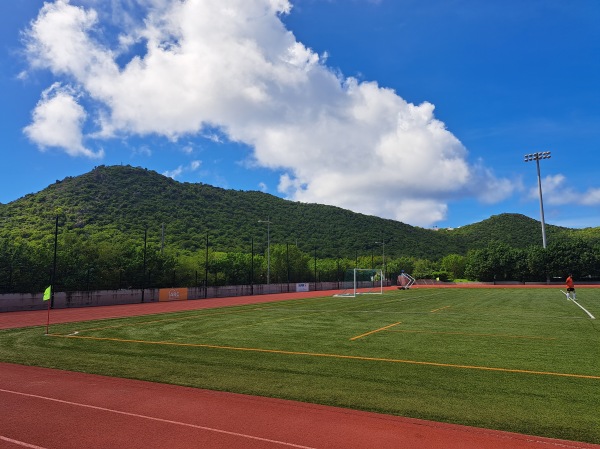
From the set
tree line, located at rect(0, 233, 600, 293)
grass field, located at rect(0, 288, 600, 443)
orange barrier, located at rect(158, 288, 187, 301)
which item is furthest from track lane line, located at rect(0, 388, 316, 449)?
orange barrier, located at rect(158, 288, 187, 301)

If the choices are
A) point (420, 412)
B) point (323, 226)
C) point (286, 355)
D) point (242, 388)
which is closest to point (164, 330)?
point (286, 355)

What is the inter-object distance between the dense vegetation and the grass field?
65.6 ft

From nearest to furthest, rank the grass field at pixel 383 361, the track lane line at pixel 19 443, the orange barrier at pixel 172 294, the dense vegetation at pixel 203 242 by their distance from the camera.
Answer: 1. the track lane line at pixel 19 443
2. the grass field at pixel 383 361
3. the dense vegetation at pixel 203 242
4. the orange barrier at pixel 172 294

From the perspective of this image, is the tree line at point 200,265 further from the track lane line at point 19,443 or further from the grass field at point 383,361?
the track lane line at point 19,443

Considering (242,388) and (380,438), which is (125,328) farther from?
(380,438)

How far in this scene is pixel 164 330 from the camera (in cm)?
1748

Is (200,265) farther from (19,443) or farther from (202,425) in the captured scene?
(19,443)

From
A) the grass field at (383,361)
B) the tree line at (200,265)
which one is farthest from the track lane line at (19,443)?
the tree line at (200,265)

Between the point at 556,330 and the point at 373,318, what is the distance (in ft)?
26.9

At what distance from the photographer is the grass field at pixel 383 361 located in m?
7.03

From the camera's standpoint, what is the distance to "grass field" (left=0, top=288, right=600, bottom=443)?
7.03m

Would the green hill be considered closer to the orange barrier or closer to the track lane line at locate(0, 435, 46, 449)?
the orange barrier

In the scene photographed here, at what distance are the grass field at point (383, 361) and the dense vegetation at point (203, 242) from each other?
65.6 feet

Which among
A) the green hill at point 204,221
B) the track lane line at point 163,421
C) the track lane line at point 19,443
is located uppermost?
the green hill at point 204,221
